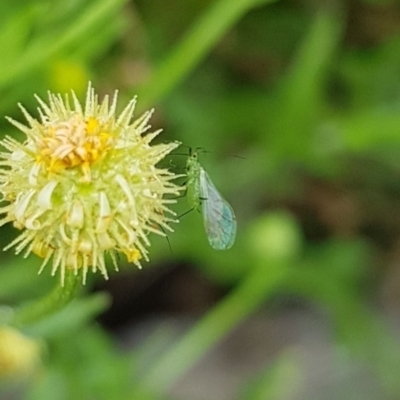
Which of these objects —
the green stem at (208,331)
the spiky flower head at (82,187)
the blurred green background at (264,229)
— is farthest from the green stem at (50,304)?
the green stem at (208,331)

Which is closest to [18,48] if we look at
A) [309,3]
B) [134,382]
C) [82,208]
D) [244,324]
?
[82,208]

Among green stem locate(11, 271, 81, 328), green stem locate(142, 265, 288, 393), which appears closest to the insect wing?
green stem locate(11, 271, 81, 328)

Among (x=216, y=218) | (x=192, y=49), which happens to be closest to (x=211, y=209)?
(x=216, y=218)

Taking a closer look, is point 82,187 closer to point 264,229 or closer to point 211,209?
point 211,209

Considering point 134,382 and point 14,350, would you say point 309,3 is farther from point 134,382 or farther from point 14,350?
point 14,350

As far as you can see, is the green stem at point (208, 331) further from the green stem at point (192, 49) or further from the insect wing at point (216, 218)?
the insect wing at point (216, 218)

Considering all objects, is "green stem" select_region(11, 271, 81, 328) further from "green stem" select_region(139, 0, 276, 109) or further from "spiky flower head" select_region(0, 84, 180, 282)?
"green stem" select_region(139, 0, 276, 109)

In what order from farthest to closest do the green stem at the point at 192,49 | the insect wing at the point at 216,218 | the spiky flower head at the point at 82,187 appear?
1. the green stem at the point at 192,49
2. the insect wing at the point at 216,218
3. the spiky flower head at the point at 82,187
